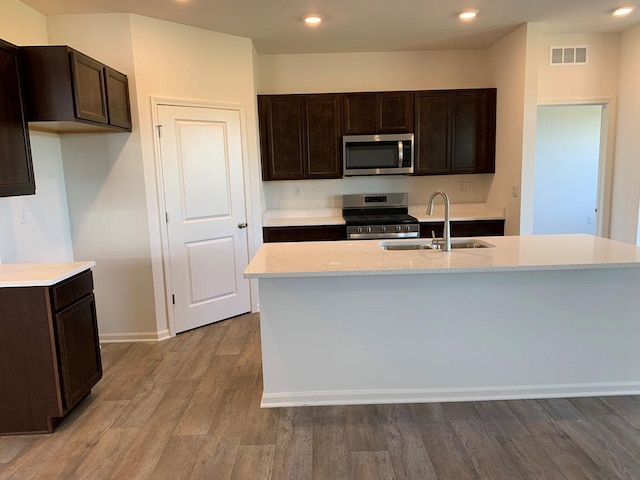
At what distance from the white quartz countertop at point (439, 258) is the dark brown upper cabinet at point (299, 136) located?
189 cm

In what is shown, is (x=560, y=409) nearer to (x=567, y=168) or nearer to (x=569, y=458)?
(x=569, y=458)

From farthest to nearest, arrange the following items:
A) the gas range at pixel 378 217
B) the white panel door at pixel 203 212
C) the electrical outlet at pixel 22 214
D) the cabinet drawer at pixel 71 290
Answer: the gas range at pixel 378 217
the white panel door at pixel 203 212
the electrical outlet at pixel 22 214
the cabinet drawer at pixel 71 290

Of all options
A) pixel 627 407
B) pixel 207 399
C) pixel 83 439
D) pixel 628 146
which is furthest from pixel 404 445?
pixel 628 146

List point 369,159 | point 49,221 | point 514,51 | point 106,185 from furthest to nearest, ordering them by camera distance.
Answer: point 369,159
point 514,51
point 106,185
point 49,221

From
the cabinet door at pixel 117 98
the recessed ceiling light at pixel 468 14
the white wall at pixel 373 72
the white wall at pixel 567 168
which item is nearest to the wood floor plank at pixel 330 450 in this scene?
the cabinet door at pixel 117 98

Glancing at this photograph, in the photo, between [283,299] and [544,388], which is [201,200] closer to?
[283,299]

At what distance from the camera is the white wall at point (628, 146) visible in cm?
405

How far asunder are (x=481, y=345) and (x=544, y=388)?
47 cm

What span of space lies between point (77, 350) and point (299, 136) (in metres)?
2.95

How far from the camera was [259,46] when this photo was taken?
4371mm

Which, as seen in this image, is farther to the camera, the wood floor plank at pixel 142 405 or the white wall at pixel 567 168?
the white wall at pixel 567 168

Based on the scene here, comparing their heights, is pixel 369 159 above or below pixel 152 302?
above

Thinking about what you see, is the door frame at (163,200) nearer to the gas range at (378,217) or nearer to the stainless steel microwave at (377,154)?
the stainless steel microwave at (377,154)

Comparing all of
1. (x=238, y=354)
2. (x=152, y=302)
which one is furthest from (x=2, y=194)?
(x=238, y=354)
